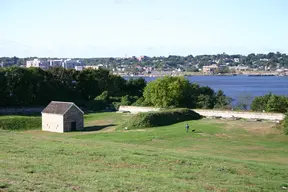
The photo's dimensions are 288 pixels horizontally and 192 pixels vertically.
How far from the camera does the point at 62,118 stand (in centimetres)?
5244

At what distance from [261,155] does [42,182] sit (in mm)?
21187

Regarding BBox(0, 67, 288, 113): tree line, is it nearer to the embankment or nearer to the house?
the embankment

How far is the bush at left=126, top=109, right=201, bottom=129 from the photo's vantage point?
51.8 m

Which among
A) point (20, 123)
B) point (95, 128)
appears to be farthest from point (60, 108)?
point (20, 123)

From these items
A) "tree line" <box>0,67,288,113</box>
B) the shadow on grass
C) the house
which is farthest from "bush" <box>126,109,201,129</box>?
"tree line" <box>0,67,288,113</box>

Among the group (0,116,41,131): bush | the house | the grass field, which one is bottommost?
(0,116,41,131): bush

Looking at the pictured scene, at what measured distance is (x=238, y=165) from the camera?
82.0 feet

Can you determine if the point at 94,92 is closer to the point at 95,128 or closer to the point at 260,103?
the point at 260,103

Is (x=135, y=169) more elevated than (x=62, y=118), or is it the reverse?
(x=135, y=169)

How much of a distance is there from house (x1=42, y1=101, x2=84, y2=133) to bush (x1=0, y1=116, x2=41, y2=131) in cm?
278

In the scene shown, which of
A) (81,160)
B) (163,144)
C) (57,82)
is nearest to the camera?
(81,160)

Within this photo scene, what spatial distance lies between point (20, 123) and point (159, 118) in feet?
57.4

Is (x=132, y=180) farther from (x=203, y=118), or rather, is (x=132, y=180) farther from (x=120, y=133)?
(x=203, y=118)

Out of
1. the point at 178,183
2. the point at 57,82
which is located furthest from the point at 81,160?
the point at 57,82
